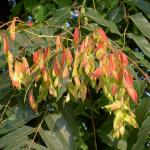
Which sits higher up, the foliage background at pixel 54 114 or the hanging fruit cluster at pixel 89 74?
the hanging fruit cluster at pixel 89 74

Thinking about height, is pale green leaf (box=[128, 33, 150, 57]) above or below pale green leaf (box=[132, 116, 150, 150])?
above

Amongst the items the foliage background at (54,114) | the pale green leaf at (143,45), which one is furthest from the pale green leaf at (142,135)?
the pale green leaf at (143,45)

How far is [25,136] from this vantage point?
117 cm

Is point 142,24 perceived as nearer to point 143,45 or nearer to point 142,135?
point 143,45

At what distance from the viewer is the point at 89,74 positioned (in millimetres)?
1075

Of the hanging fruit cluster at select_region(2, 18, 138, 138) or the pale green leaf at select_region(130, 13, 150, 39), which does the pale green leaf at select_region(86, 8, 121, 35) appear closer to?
the pale green leaf at select_region(130, 13, 150, 39)

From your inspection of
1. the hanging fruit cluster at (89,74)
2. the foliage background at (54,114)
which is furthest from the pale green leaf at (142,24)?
the hanging fruit cluster at (89,74)

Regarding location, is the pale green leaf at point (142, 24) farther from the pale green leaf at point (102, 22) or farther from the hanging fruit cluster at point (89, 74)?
the hanging fruit cluster at point (89, 74)

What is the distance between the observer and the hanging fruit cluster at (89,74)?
1.05m

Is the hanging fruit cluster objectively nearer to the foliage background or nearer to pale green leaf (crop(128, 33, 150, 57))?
the foliage background

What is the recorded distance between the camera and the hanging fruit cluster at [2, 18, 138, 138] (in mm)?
1053

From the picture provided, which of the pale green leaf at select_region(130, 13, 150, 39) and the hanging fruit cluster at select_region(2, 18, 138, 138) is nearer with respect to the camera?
the hanging fruit cluster at select_region(2, 18, 138, 138)

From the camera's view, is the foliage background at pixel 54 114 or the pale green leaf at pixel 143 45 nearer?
the foliage background at pixel 54 114

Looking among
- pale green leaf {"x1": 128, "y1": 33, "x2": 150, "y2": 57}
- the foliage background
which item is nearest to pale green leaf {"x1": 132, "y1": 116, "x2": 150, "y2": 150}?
the foliage background
